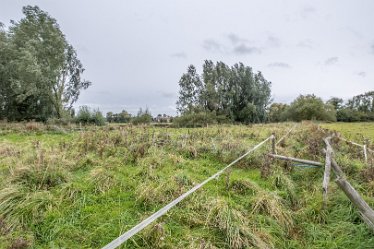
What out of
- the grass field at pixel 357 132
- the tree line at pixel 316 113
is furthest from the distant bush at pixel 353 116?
the grass field at pixel 357 132

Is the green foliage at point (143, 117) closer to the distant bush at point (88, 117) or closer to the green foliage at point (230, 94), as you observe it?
the distant bush at point (88, 117)

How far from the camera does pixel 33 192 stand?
14.3 ft

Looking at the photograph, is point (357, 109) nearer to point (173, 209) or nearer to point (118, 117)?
point (118, 117)

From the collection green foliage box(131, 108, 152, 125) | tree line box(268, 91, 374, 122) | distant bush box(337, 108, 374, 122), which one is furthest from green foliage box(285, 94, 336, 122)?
green foliage box(131, 108, 152, 125)

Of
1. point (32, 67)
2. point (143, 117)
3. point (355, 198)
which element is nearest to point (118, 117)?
point (143, 117)

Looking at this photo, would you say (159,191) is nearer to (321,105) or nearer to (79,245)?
(79,245)

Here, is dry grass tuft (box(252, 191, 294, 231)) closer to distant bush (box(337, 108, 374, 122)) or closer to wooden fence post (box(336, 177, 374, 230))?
wooden fence post (box(336, 177, 374, 230))

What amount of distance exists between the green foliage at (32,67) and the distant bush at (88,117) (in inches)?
182

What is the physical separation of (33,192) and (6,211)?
578mm

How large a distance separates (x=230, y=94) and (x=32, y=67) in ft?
80.7

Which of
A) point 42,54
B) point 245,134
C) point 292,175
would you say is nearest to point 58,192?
point 292,175

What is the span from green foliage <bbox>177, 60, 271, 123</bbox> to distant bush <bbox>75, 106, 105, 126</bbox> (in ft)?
54.6

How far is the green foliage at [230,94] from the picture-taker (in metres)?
37.0

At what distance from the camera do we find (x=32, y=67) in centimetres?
2172
